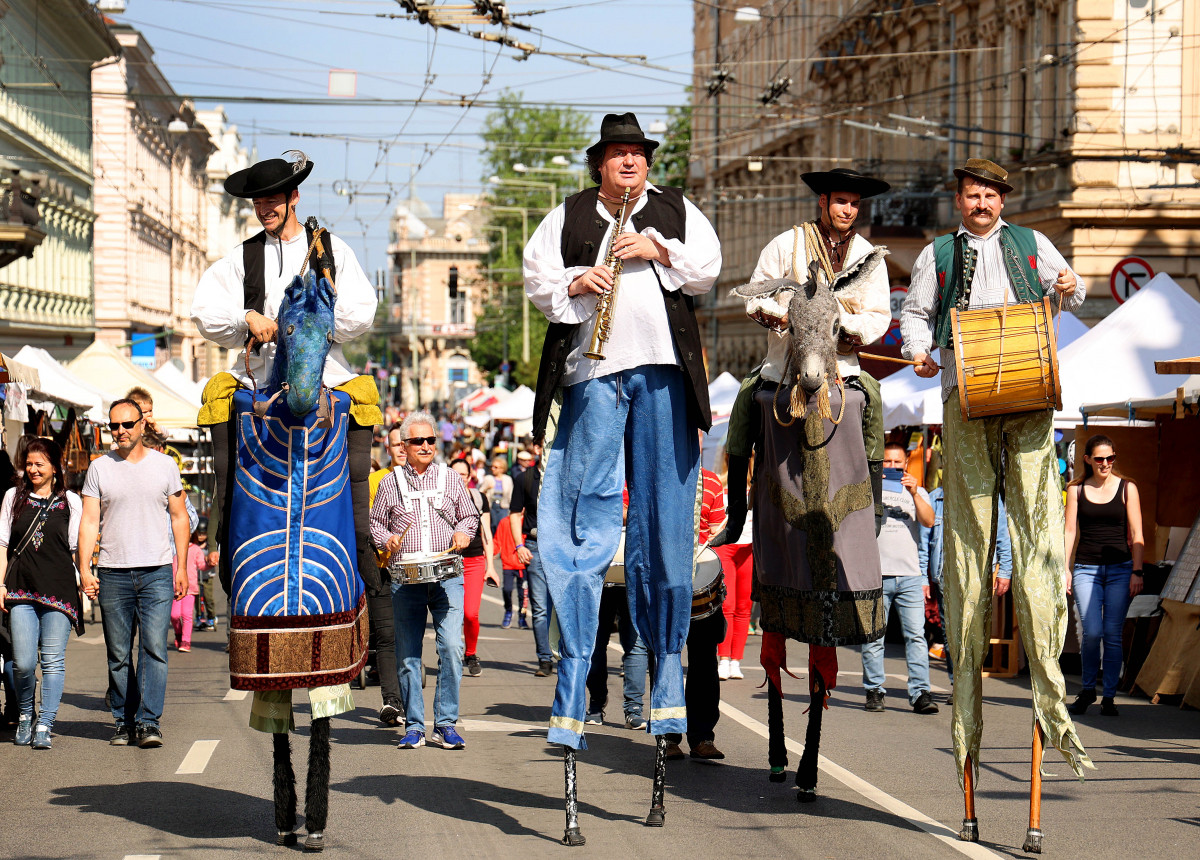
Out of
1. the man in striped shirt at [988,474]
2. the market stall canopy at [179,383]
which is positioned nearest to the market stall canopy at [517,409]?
the market stall canopy at [179,383]

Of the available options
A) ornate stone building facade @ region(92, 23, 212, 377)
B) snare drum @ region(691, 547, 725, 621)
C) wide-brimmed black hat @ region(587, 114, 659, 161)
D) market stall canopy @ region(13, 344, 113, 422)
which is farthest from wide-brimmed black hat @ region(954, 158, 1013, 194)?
ornate stone building facade @ region(92, 23, 212, 377)

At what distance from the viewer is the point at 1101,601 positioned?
39.7ft

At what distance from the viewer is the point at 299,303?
20.6ft

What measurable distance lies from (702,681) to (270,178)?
381 cm

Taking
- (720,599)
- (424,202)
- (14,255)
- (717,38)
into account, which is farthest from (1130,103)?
(424,202)

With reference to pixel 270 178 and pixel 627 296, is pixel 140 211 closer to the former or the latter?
pixel 270 178

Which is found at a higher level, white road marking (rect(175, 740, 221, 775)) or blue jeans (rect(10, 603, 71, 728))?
blue jeans (rect(10, 603, 71, 728))

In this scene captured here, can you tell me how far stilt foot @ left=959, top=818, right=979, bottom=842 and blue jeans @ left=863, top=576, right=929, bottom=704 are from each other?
13.8 ft

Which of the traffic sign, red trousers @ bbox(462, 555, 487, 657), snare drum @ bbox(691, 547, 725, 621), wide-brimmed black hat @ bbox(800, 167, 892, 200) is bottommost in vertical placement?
red trousers @ bbox(462, 555, 487, 657)

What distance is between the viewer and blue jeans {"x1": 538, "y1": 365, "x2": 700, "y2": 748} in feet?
21.6

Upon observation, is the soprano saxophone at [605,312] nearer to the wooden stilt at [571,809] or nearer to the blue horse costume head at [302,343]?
the blue horse costume head at [302,343]

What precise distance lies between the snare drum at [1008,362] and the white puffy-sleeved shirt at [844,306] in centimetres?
40

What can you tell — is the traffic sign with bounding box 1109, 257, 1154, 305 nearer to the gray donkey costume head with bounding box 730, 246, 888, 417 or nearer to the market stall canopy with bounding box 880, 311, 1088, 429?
the market stall canopy with bounding box 880, 311, 1088, 429

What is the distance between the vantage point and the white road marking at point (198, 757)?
8.45 m
